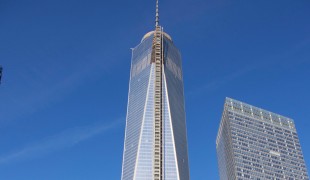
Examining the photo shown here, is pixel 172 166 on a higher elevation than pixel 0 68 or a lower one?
higher

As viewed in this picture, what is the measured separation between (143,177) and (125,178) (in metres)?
8.41

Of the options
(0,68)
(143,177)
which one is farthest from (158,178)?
(0,68)

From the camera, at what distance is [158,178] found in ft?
632

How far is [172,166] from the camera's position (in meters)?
197

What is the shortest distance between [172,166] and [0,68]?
425 feet

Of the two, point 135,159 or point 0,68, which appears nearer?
point 0,68

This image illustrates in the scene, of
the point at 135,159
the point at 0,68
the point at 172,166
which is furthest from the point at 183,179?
the point at 0,68

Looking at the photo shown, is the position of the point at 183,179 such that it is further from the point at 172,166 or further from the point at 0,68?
the point at 0,68

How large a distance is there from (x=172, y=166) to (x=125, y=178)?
21.4 m

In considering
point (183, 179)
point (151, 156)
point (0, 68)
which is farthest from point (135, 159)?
point (0, 68)

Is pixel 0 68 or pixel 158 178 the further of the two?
pixel 158 178

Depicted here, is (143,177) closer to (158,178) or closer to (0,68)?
(158,178)

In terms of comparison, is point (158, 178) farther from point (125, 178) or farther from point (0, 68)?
point (0, 68)

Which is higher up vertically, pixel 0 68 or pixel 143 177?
pixel 143 177
